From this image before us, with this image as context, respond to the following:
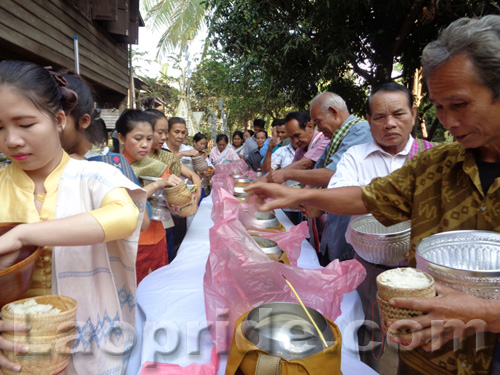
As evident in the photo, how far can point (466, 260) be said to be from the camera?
2.99 ft

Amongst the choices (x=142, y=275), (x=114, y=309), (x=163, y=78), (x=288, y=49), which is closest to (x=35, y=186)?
(x=114, y=309)

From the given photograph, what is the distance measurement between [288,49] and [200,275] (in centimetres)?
500

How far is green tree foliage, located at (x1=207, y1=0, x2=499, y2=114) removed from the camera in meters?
5.38

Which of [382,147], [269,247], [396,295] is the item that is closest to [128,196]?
[269,247]

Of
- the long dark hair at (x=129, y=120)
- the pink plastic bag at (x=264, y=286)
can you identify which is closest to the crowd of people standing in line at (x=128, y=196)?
the pink plastic bag at (x=264, y=286)

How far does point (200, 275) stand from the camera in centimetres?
185

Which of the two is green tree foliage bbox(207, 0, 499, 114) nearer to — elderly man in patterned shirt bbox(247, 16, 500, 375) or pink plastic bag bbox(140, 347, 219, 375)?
elderly man in patterned shirt bbox(247, 16, 500, 375)

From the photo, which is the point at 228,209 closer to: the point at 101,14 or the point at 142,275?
the point at 142,275

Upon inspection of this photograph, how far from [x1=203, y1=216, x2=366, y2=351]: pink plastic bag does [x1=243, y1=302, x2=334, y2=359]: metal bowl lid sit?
274 mm

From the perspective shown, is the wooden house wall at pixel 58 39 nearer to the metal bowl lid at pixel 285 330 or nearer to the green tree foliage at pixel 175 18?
the metal bowl lid at pixel 285 330

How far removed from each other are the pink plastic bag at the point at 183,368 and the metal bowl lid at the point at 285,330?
314 mm

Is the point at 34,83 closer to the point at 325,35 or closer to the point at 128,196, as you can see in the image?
the point at 128,196

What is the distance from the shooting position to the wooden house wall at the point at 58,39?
3640mm

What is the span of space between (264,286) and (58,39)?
5.07 metres
